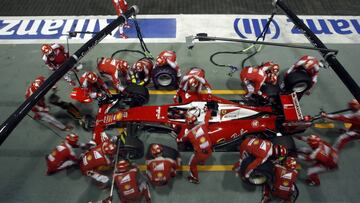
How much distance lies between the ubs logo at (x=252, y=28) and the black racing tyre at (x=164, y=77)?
9.98 feet

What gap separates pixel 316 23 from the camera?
966 cm

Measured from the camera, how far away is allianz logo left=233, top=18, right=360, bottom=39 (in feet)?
30.8

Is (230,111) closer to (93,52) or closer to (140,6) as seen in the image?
(93,52)

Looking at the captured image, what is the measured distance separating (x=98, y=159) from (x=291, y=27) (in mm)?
7050

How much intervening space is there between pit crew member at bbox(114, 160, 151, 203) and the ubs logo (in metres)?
5.62

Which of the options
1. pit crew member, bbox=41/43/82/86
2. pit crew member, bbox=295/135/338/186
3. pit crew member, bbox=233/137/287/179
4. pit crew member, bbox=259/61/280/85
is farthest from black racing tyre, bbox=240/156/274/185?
pit crew member, bbox=41/43/82/86

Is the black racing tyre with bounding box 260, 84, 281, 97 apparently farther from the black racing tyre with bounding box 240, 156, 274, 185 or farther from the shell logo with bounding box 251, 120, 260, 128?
the black racing tyre with bounding box 240, 156, 274, 185

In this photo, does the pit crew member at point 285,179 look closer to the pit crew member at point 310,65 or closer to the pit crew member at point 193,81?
the pit crew member at point 193,81

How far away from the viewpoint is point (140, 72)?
7.23 m

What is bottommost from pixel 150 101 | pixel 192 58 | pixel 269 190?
pixel 269 190

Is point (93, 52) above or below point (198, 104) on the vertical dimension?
above

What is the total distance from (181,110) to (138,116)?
86 centimetres

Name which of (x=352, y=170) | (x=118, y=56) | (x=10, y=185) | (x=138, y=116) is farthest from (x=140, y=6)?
(x=352, y=170)

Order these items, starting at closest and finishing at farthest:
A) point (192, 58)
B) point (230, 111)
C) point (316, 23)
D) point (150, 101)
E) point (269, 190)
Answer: point (269, 190), point (230, 111), point (150, 101), point (192, 58), point (316, 23)
